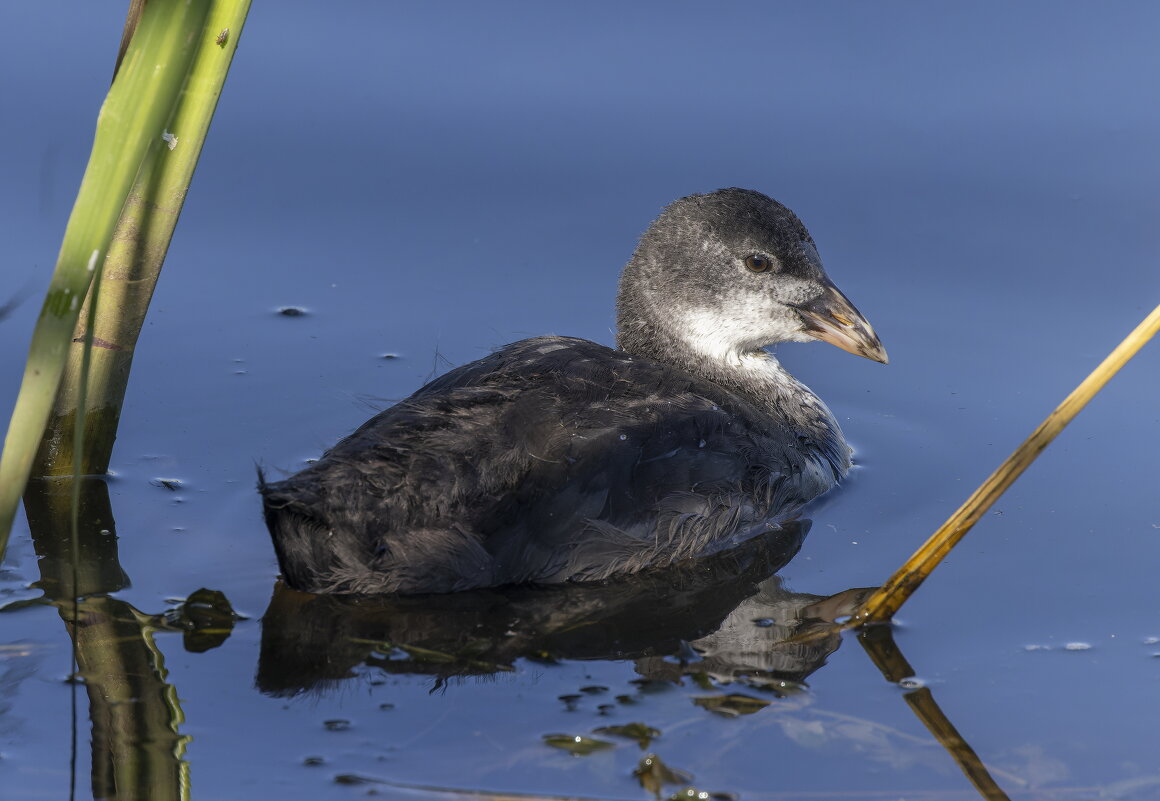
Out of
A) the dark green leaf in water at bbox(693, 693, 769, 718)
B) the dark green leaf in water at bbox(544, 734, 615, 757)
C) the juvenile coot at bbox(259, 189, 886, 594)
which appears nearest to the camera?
the dark green leaf in water at bbox(544, 734, 615, 757)

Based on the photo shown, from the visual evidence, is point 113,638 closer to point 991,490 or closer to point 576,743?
point 576,743

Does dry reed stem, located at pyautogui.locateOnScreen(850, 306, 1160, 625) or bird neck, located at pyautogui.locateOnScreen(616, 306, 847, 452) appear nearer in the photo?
dry reed stem, located at pyautogui.locateOnScreen(850, 306, 1160, 625)

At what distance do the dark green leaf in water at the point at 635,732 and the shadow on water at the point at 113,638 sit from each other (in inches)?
42.4

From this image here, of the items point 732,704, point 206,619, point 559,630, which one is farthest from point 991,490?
point 206,619

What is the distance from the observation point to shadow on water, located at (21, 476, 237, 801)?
372 cm

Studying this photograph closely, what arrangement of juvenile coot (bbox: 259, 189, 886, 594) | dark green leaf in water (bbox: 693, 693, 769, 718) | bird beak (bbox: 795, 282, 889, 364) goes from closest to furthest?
dark green leaf in water (bbox: 693, 693, 769, 718)
juvenile coot (bbox: 259, 189, 886, 594)
bird beak (bbox: 795, 282, 889, 364)

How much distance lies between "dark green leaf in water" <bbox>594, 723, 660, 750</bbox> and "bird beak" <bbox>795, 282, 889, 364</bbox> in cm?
243

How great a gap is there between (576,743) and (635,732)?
0.17 meters

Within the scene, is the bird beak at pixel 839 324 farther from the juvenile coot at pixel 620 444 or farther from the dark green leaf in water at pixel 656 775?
the dark green leaf in water at pixel 656 775

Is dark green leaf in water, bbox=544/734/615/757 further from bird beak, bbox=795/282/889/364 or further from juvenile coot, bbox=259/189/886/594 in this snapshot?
bird beak, bbox=795/282/889/364

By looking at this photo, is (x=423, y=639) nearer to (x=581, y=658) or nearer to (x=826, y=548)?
(x=581, y=658)

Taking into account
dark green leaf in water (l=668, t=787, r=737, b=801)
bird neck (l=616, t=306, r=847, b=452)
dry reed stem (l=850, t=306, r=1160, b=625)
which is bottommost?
dark green leaf in water (l=668, t=787, r=737, b=801)

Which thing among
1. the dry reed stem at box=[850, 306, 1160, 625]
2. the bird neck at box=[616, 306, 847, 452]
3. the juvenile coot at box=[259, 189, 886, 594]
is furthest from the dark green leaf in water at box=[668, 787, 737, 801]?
the bird neck at box=[616, 306, 847, 452]

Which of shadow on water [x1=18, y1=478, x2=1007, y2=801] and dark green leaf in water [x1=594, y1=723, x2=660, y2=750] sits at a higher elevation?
shadow on water [x1=18, y1=478, x2=1007, y2=801]
